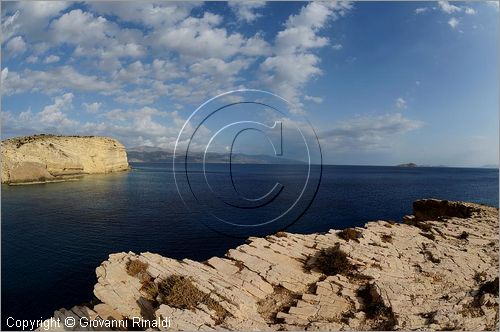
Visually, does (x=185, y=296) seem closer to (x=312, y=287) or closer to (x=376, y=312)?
(x=312, y=287)

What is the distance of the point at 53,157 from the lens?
124875mm

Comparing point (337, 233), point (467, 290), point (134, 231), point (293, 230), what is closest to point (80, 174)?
point (134, 231)

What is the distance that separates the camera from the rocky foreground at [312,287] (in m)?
18.1

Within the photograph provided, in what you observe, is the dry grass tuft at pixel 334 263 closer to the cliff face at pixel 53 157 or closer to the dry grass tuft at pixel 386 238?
the dry grass tuft at pixel 386 238

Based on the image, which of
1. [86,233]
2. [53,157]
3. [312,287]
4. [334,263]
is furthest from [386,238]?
[53,157]

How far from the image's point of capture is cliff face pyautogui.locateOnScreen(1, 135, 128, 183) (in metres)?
111

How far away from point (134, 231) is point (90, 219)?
44.8ft

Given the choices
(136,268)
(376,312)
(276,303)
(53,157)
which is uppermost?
(53,157)

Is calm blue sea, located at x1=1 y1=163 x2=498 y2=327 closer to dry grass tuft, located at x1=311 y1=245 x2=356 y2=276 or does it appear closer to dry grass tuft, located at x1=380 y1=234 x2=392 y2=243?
dry grass tuft, located at x1=311 y1=245 x2=356 y2=276

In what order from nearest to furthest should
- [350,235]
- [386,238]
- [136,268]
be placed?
[136,268] → [350,235] → [386,238]

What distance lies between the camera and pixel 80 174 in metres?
139

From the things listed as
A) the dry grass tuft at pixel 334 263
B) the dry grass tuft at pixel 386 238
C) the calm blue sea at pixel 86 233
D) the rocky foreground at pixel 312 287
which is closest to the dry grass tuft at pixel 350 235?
the rocky foreground at pixel 312 287

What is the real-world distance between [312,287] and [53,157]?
5121 inches

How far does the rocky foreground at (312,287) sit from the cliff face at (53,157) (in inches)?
4415
